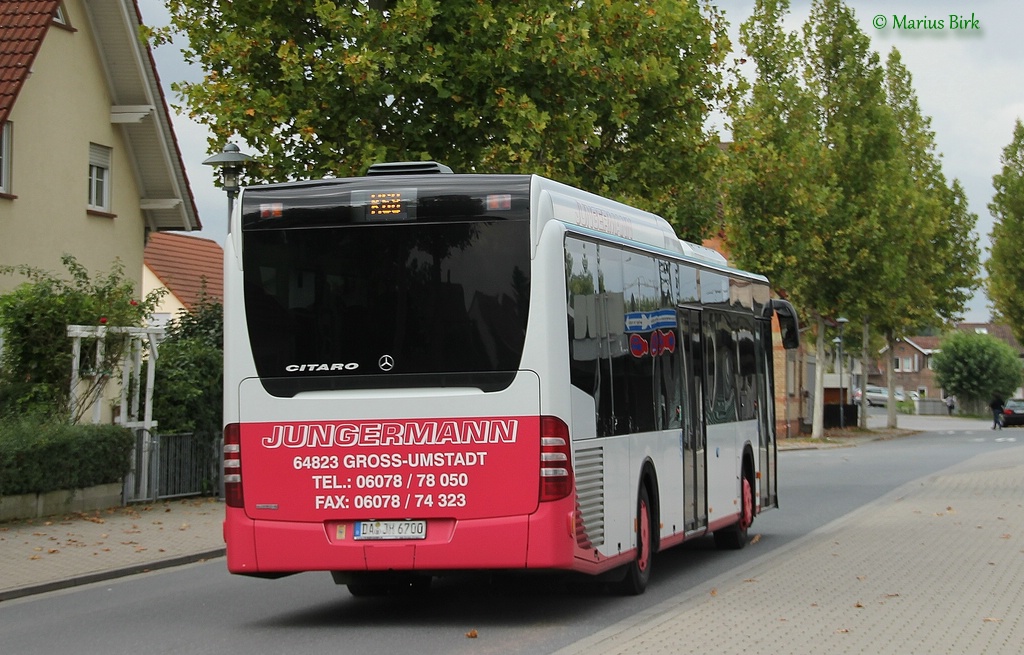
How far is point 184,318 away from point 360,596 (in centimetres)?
1414

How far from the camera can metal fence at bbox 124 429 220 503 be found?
22.0 metres

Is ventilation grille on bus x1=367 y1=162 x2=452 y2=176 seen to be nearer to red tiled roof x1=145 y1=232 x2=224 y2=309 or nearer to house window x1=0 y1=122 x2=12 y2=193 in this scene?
house window x1=0 y1=122 x2=12 y2=193

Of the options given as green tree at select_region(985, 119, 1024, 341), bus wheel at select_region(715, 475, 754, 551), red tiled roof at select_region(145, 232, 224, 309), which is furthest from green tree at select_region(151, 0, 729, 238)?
green tree at select_region(985, 119, 1024, 341)

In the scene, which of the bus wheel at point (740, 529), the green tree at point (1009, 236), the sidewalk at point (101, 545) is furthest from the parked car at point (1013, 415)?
the bus wheel at point (740, 529)

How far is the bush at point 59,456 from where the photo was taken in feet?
61.1

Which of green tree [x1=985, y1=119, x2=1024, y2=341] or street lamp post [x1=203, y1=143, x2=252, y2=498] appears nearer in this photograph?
street lamp post [x1=203, y1=143, x2=252, y2=498]

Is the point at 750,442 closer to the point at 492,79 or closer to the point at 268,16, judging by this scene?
the point at 492,79

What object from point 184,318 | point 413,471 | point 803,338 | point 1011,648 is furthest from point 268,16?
point 803,338

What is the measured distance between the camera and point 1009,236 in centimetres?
8850

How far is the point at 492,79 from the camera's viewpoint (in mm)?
23391

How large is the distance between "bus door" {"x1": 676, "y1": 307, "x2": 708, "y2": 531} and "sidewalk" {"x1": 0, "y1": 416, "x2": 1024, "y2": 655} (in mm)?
702

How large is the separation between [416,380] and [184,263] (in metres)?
41.9

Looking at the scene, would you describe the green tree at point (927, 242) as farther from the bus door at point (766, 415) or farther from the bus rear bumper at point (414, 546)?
the bus rear bumper at point (414, 546)

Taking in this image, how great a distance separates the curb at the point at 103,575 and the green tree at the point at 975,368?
9520cm
